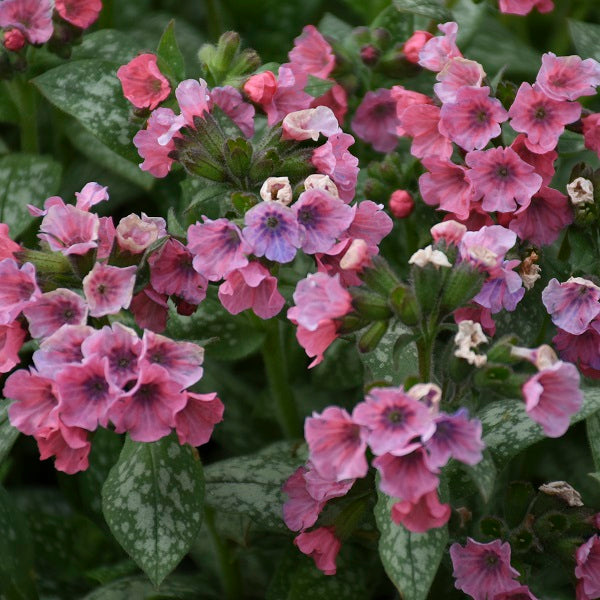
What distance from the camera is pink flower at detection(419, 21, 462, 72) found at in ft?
5.07

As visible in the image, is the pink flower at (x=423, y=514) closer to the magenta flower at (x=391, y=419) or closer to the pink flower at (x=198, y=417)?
the magenta flower at (x=391, y=419)

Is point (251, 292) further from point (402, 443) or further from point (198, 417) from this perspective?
point (402, 443)

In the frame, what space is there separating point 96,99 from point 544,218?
2.39 feet

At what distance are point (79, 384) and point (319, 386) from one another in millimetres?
717

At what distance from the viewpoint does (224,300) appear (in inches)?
52.8

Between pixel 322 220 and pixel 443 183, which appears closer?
pixel 322 220

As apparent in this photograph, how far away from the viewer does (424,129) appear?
60.6 inches

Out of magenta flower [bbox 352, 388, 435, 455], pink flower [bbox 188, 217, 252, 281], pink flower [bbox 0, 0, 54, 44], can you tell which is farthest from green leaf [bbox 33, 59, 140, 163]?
magenta flower [bbox 352, 388, 435, 455]

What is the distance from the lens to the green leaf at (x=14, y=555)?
1.60 m

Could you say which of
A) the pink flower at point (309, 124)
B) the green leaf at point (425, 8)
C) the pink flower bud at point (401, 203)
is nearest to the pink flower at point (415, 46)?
the green leaf at point (425, 8)

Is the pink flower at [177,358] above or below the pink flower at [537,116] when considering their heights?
below

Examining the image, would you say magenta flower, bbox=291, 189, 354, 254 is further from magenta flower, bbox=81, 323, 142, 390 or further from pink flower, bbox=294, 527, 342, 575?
pink flower, bbox=294, 527, 342, 575

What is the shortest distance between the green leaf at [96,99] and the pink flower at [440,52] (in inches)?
18.5

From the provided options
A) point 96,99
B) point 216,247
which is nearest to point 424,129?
point 216,247
